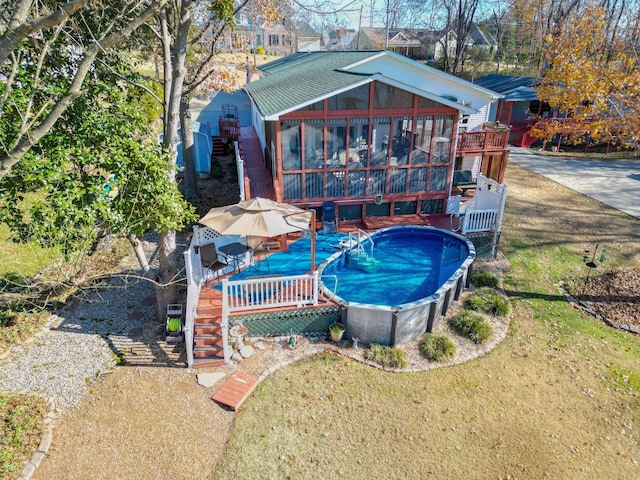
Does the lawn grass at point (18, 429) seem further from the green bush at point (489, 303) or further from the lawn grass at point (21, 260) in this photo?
the green bush at point (489, 303)

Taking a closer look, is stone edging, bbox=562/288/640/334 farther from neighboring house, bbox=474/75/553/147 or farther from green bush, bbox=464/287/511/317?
neighboring house, bbox=474/75/553/147

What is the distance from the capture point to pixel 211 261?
36.9ft

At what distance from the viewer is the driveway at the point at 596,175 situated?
2027 cm

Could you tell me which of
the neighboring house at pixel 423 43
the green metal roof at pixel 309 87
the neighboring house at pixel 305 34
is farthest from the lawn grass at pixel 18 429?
the neighboring house at pixel 423 43

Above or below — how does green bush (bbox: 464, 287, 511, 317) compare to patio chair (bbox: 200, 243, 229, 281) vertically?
below

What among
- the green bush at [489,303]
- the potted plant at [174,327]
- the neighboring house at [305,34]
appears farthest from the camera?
the neighboring house at [305,34]

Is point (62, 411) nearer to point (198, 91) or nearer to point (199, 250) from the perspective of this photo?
point (199, 250)

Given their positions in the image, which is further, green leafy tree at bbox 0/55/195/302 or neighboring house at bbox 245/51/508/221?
neighboring house at bbox 245/51/508/221

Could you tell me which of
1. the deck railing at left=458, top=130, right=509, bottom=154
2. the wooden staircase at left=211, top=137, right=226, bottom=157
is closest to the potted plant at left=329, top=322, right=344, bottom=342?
the deck railing at left=458, top=130, right=509, bottom=154

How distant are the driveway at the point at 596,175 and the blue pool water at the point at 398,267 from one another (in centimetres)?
1074

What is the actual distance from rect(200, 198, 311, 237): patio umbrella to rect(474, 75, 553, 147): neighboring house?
83.6 ft

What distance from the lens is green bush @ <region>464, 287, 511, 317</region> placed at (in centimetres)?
1135

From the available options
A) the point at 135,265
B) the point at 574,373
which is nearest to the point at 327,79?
the point at 135,265

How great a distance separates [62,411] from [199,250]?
4736mm
